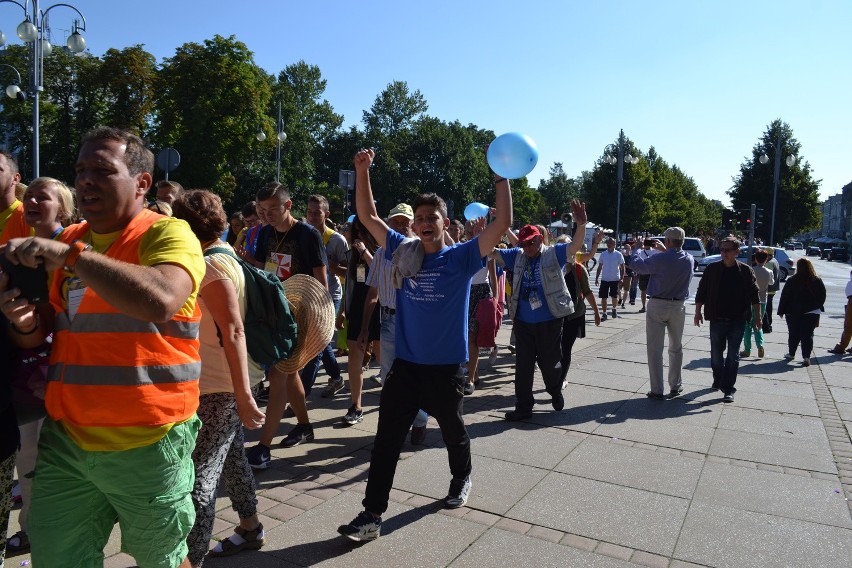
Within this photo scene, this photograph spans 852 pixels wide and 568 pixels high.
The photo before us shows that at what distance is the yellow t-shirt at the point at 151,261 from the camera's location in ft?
6.69

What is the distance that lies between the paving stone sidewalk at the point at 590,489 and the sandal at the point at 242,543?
0.04 meters

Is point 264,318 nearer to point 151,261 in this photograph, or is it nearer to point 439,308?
point 439,308

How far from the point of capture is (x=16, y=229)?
3514 mm

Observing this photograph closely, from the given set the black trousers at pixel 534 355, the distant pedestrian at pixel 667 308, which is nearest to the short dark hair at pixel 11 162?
the black trousers at pixel 534 355

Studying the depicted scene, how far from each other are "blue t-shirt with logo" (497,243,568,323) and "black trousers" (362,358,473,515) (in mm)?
2495

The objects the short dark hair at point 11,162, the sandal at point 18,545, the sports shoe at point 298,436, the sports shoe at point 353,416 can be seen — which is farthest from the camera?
the sports shoe at point 353,416

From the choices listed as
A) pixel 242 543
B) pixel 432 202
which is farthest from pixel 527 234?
pixel 242 543

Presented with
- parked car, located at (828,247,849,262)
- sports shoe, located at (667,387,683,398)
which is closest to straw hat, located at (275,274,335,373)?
sports shoe, located at (667,387,683,398)

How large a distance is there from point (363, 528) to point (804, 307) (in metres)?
8.78

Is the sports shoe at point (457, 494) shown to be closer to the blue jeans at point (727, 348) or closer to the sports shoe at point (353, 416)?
the sports shoe at point (353, 416)

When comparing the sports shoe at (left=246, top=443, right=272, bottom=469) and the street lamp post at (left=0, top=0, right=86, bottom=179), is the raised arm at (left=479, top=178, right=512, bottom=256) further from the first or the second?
the street lamp post at (left=0, top=0, right=86, bottom=179)

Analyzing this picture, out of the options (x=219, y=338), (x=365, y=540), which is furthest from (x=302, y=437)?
(x=219, y=338)

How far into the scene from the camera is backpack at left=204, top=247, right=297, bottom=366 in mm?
3256

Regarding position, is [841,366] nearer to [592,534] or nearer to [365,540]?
[592,534]
